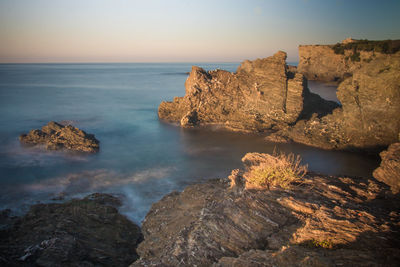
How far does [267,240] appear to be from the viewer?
16.3 feet

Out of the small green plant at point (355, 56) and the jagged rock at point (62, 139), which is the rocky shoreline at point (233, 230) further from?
the small green plant at point (355, 56)

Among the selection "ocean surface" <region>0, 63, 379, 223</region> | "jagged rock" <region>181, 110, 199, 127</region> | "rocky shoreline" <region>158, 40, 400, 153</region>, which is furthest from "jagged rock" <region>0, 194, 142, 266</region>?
"jagged rock" <region>181, 110, 199, 127</region>

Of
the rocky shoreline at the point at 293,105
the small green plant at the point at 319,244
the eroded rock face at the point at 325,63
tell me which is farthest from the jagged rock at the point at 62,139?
the eroded rock face at the point at 325,63

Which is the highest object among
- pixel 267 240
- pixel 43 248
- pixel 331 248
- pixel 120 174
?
pixel 331 248

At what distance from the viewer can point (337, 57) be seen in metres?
48.4

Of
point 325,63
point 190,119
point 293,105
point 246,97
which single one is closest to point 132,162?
point 190,119

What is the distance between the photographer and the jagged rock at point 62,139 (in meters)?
16.6

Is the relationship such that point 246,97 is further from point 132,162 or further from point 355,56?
point 355,56

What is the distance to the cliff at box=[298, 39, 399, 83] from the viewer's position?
42.2 metres

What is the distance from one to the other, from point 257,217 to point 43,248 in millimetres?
5330

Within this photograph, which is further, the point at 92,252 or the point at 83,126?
the point at 83,126

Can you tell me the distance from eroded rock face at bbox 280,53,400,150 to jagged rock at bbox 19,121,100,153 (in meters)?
13.9

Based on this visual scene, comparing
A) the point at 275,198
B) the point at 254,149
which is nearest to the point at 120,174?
the point at 254,149

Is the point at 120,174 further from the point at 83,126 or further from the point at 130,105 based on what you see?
the point at 130,105
